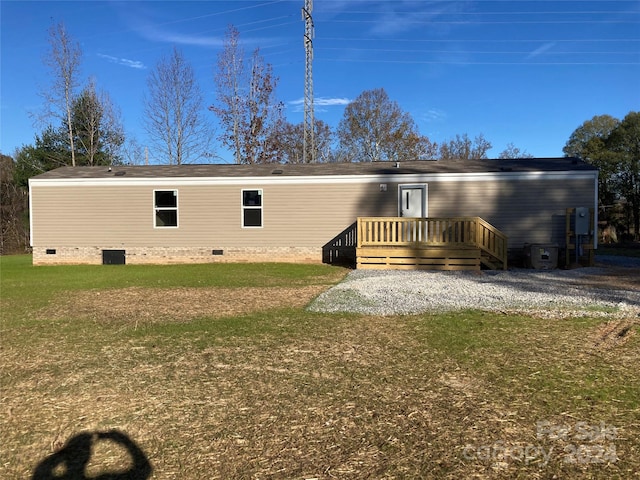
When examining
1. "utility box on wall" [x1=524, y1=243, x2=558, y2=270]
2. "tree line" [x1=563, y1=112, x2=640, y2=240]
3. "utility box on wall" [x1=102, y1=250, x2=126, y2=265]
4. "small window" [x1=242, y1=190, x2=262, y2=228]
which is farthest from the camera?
"tree line" [x1=563, y1=112, x2=640, y2=240]

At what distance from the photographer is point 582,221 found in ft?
36.8

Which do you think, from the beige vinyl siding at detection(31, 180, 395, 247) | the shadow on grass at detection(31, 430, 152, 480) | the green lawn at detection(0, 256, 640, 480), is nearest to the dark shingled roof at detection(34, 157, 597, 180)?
the beige vinyl siding at detection(31, 180, 395, 247)

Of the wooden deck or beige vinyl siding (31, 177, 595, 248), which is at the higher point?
beige vinyl siding (31, 177, 595, 248)

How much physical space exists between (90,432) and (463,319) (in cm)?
425

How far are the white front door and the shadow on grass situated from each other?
10.9m

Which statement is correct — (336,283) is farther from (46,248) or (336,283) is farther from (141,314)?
(46,248)

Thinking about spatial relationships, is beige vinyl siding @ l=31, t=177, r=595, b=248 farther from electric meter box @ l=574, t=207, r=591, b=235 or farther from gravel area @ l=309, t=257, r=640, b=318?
gravel area @ l=309, t=257, r=640, b=318

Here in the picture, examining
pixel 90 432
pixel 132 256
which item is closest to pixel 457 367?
pixel 90 432

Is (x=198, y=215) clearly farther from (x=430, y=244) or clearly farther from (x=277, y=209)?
(x=430, y=244)

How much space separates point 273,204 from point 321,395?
10325 mm

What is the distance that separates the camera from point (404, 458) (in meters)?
2.43

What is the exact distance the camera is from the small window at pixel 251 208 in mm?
13430

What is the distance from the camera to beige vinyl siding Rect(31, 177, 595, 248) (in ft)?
39.6

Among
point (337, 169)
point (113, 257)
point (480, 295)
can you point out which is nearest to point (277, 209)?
point (337, 169)
